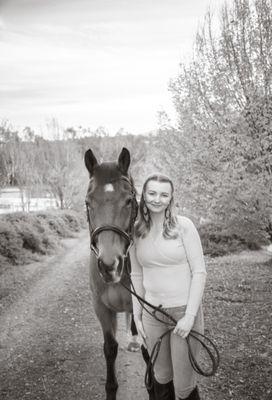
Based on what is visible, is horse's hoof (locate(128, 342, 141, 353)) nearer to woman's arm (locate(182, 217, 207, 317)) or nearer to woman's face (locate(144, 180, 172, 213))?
woman's arm (locate(182, 217, 207, 317))

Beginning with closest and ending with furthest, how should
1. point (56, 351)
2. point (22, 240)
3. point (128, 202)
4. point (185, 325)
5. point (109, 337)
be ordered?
point (185, 325)
point (128, 202)
point (109, 337)
point (56, 351)
point (22, 240)

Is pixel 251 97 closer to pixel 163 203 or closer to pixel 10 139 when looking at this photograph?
pixel 163 203

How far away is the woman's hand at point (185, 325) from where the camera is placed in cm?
218

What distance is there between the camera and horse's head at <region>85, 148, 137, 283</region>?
2479mm

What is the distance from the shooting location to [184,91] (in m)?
9.63

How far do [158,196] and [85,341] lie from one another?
375cm

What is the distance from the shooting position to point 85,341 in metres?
5.22

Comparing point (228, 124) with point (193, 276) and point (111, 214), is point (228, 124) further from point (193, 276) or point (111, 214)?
point (193, 276)

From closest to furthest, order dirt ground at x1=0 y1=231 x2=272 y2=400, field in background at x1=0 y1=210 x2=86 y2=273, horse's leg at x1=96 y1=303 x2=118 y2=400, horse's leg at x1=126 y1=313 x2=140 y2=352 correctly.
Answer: horse's leg at x1=96 y1=303 x2=118 y2=400
dirt ground at x1=0 y1=231 x2=272 y2=400
horse's leg at x1=126 y1=313 x2=140 y2=352
field in background at x1=0 y1=210 x2=86 y2=273

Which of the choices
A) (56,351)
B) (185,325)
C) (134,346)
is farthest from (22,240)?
(185,325)

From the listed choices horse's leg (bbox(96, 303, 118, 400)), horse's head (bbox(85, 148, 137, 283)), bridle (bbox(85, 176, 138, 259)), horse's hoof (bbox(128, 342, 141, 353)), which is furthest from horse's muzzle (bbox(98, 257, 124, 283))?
horse's hoof (bbox(128, 342, 141, 353))

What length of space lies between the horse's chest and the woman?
94 centimetres

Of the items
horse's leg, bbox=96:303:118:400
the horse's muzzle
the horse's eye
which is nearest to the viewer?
the horse's muzzle

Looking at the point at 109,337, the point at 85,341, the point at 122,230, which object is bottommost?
the point at 85,341
